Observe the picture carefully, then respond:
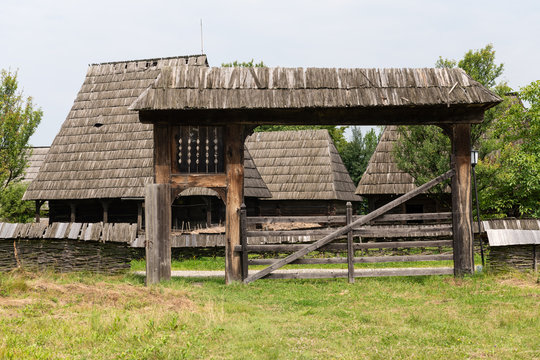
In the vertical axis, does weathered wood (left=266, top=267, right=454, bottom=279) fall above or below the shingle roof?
below

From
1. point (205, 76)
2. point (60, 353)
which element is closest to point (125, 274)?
point (205, 76)

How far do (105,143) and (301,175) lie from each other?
9711mm

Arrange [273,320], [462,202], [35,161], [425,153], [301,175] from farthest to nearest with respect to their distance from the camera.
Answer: [35,161], [301,175], [425,153], [462,202], [273,320]

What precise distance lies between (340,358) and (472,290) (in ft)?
18.1

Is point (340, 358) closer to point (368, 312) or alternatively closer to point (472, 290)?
point (368, 312)

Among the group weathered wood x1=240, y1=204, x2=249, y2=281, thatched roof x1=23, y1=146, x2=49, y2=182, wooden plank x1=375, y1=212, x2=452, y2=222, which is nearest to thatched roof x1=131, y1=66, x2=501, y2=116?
weathered wood x1=240, y1=204, x2=249, y2=281

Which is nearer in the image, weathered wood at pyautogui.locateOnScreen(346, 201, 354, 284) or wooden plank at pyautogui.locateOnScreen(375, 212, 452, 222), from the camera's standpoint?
weathered wood at pyautogui.locateOnScreen(346, 201, 354, 284)

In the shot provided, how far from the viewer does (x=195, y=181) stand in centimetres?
1225

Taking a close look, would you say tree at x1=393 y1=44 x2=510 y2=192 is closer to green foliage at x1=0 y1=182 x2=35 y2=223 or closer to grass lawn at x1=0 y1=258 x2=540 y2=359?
grass lawn at x1=0 y1=258 x2=540 y2=359

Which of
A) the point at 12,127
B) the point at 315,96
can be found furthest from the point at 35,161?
the point at 315,96

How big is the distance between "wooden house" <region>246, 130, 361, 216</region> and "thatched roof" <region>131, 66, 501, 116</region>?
558 inches

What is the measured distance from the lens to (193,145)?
12.4m

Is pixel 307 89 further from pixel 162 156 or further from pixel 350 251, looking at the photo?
pixel 350 251

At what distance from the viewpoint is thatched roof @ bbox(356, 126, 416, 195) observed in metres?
22.5
